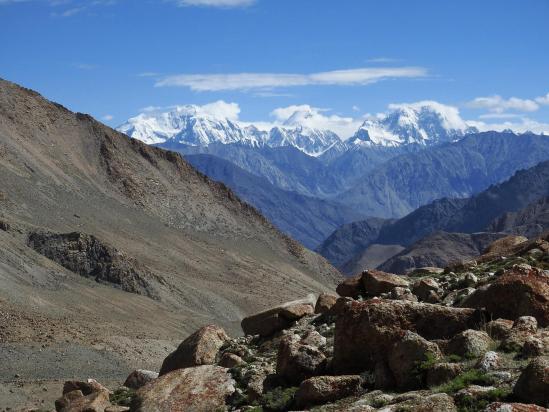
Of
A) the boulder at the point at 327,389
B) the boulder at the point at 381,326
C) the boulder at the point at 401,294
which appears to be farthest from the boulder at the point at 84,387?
the boulder at the point at 327,389

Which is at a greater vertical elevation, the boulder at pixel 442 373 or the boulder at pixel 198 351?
the boulder at pixel 442 373

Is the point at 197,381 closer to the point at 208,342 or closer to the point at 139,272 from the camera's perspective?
the point at 208,342

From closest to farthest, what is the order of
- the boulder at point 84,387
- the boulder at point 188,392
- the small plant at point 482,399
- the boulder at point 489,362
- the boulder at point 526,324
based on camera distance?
the small plant at point 482,399 → the boulder at point 489,362 → the boulder at point 526,324 → the boulder at point 188,392 → the boulder at point 84,387

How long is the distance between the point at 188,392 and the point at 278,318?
5955 mm

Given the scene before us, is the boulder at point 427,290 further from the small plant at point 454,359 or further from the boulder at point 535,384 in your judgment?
the boulder at point 535,384

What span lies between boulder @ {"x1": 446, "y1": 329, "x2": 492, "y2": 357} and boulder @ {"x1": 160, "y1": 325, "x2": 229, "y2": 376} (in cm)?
788

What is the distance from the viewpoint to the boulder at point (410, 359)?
1296 centimetres

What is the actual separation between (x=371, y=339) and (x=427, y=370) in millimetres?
2181

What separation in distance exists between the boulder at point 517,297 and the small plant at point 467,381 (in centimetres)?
381

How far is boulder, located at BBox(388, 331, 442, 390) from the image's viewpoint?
13.0 metres

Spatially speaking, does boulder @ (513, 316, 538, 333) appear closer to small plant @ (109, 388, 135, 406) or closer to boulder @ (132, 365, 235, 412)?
boulder @ (132, 365, 235, 412)

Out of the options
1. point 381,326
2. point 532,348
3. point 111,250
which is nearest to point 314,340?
point 381,326

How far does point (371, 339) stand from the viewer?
48.8ft

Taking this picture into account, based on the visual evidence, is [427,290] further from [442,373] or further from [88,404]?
[88,404]
